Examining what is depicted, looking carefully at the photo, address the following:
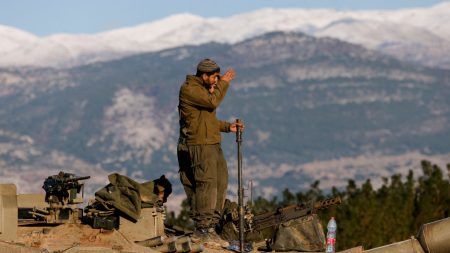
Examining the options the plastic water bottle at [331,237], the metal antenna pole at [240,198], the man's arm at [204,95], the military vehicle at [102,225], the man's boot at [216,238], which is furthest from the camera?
the man's arm at [204,95]

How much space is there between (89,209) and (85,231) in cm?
73

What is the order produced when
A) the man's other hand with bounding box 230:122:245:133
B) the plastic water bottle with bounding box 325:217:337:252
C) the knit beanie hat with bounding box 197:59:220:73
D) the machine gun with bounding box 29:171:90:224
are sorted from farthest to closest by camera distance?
the knit beanie hat with bounding box 197:59:220:73 → the man's other hand with bounding box 230:122:245:133 → the machine gun with bounding box 29:171:90:224 → the plastic water bottle with bounding box 325:217:337:252

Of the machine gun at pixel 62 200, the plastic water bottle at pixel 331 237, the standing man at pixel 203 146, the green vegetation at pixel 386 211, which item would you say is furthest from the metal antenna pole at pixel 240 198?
the green vegetation at pixel 386 211

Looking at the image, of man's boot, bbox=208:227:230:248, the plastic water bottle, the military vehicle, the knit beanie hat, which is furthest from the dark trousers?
the plastic water bottle

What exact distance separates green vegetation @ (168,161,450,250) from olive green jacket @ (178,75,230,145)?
295 feet

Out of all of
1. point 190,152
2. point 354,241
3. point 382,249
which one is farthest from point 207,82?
point 354,241

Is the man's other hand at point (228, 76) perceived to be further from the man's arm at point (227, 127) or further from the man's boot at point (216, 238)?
the man's boot at point (216, 238)

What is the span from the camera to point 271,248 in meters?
22.0

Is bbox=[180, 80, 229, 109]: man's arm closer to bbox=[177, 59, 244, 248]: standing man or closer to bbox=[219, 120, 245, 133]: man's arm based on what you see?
bbox=[177, 59, 244, 248]: standing man

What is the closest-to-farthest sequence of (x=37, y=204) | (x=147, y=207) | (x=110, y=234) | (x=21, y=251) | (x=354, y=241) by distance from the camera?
(x=21, y=251) → (x=110, y=234) → (x=147, y=207) → (x=37, y=204) → (x=354, y=241)

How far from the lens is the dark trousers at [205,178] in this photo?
22.7 meters

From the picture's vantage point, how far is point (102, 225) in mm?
21344

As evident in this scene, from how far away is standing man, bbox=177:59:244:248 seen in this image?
2270 cm

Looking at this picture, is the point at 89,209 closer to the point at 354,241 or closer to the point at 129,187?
the point at 129,187
